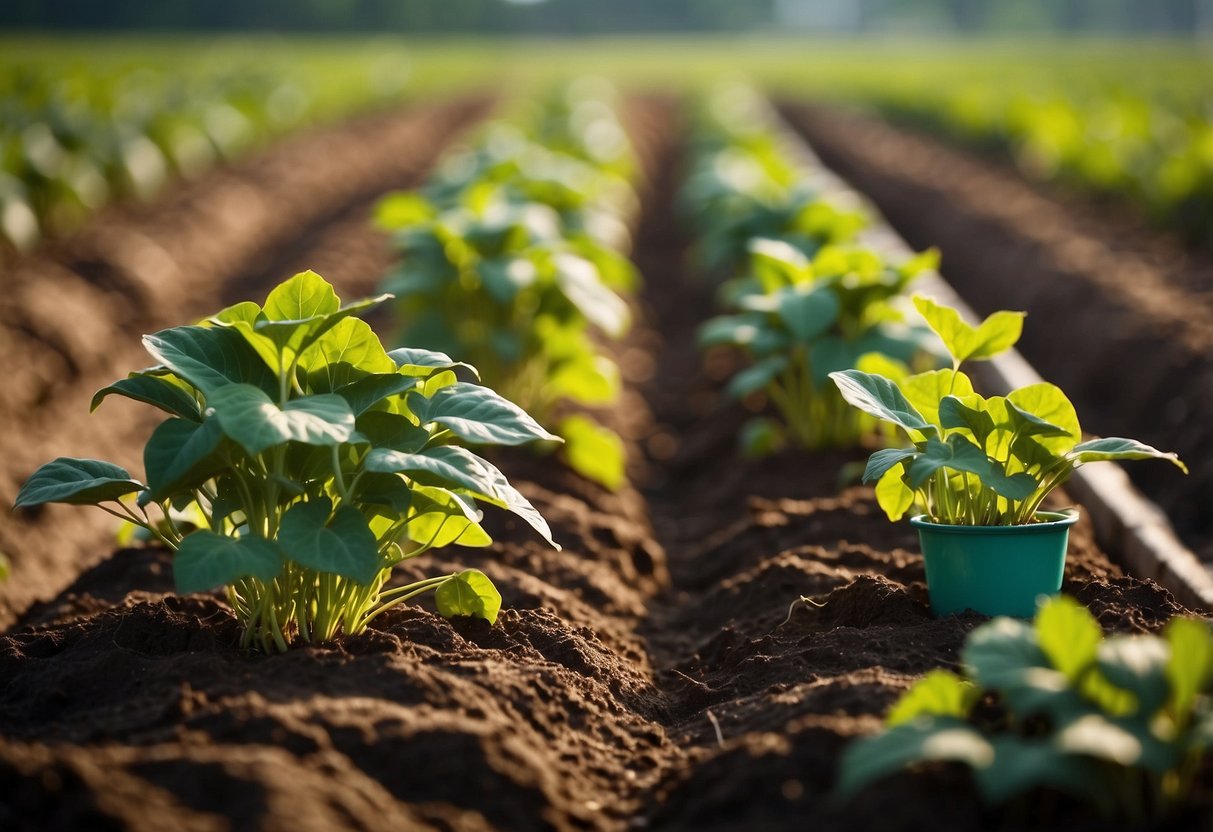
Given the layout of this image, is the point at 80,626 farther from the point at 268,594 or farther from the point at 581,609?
the point at 581,609

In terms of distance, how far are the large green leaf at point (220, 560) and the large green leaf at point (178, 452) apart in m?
0.12

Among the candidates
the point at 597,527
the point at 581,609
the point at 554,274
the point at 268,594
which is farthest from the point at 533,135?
the point at 268,594

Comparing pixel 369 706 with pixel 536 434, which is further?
pixel 536 434

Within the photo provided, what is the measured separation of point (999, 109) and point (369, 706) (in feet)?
47.5

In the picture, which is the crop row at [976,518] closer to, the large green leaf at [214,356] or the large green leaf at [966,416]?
the large green leaf at [966,416]

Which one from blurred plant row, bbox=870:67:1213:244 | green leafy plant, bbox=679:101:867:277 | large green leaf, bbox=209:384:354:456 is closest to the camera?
large green leaf, bbox=209:384:354:456

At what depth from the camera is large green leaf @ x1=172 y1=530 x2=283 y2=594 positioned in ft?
7.26

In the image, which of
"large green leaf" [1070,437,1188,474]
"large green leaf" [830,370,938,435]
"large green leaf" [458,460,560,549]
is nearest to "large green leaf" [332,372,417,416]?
"large green leaf" [458,460,560,549]

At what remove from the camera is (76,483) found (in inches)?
96.4

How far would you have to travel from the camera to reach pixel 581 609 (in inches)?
132

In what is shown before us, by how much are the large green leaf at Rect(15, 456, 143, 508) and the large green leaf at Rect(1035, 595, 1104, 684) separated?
1637 millimetres

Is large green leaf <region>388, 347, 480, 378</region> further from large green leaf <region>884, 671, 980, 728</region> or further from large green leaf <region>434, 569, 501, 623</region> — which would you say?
large green leaf <region>884, 671, 980, 728</region>

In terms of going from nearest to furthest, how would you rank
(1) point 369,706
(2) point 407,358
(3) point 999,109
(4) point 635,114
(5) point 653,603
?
(1) point 369,706
(2) point 407,358
(5) point 653,603
(3) point 999,109
(4) point 635,114

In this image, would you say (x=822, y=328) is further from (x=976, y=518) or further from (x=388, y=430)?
(x=388, y=430)
